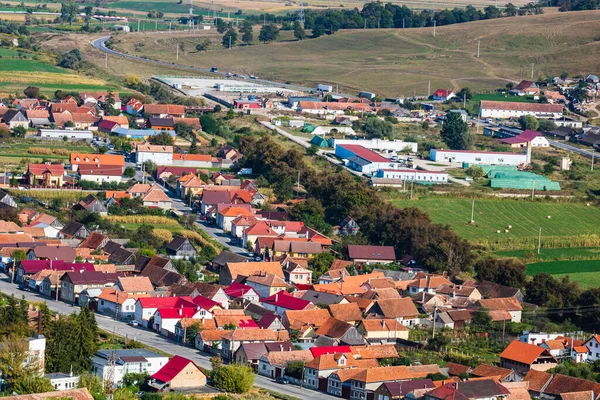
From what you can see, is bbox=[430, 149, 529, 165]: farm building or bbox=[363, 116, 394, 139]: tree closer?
bbox=[430, 149, 529, 165]: farm building

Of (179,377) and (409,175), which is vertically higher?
(179,377)

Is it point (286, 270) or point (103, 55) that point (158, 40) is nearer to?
point (103, 55)

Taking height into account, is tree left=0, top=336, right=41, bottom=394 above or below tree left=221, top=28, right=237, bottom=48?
above

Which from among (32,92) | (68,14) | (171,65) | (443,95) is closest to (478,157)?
(443,95)

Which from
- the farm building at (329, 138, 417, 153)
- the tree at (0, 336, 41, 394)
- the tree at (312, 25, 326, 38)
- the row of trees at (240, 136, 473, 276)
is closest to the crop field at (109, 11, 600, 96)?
the tree at (312, 25, 326, 38)

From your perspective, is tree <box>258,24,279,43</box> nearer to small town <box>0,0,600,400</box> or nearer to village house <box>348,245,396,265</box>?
small town <box>0,0,600,400</box>

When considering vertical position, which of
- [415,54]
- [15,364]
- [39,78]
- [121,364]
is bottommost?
[415,54]

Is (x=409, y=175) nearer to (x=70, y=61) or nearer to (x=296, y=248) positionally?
(x=296, y=248)

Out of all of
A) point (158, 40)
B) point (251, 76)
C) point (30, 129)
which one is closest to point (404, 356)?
point (30, 129)
